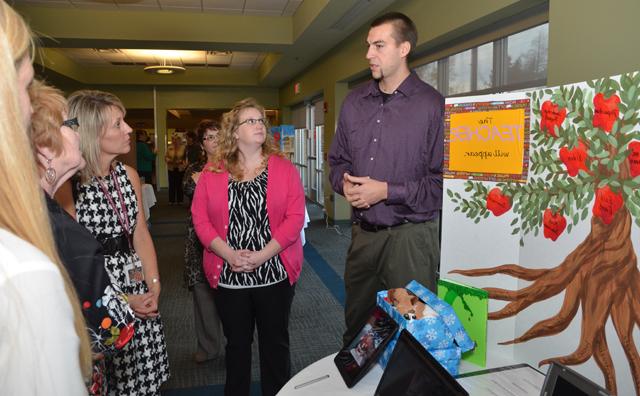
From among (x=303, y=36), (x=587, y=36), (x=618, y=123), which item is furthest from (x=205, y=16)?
(x=618, y=123)

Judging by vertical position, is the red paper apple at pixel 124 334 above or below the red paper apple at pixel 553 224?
Answer: below

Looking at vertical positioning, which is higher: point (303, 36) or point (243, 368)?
point (303, 36)

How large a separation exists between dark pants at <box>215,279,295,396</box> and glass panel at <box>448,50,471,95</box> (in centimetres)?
293

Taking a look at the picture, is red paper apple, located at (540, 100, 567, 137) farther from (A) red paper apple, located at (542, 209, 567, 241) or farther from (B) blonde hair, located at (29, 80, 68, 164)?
(B) blonde hair, located at (29, 80, 68, 164)

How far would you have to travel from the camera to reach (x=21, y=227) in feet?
2.09

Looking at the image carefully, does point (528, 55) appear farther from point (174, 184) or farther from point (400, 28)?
point (174, 184)

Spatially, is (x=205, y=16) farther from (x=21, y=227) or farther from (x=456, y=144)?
(x=21, y=227)

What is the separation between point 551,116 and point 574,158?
12 cm

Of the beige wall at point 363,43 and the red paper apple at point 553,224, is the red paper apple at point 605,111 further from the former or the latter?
the beige wall at point 363,43

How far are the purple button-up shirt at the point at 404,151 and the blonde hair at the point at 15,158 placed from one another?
1.37 meters

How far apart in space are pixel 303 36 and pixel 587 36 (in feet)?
15.5

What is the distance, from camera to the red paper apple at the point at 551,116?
3.46ft

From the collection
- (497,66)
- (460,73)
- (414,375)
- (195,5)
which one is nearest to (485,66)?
(497,66)

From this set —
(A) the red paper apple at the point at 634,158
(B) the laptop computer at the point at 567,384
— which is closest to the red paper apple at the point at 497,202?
(A) the red paper apple at the point at 634,158
